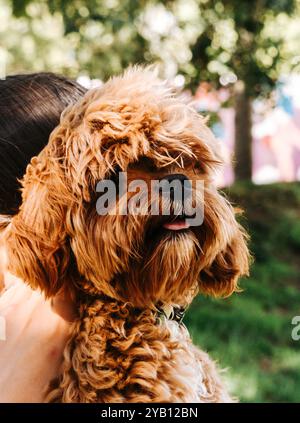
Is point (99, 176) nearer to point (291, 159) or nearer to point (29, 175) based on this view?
point (29, 175)

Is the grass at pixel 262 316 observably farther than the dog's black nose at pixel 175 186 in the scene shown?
Yes

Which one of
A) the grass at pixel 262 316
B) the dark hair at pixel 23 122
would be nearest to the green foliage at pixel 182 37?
the grass at pixel 262 316

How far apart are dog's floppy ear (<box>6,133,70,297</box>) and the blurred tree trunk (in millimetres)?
6800

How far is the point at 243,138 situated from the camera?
898 cm

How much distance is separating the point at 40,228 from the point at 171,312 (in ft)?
1.78

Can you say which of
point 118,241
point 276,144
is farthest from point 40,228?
point 276,144

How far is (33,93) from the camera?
2344 millimetres

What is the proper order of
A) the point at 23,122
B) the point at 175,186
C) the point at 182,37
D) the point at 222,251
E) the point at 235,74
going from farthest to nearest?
the point at 182,37 → the point at 235,74 → the point at 23,122 → the point at 222,251 → the point at 175,186

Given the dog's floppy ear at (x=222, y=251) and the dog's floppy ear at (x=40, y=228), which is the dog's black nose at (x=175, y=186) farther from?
the dog's floppy ear at (x=40, y=228)

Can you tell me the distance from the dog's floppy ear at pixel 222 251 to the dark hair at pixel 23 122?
65cm

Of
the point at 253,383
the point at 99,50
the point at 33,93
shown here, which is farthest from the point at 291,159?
the point at 33,93

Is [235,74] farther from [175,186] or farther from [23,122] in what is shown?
[175,186]

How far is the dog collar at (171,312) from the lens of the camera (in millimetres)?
2057

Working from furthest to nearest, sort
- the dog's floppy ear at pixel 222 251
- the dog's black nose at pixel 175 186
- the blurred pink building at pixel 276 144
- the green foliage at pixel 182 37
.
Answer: the blurred pink building at pixel 276 144
the green foliage at pixel 182 37
the dog's floppy ear at pixel 222 251
the dog's black nose at pixel 175 186
